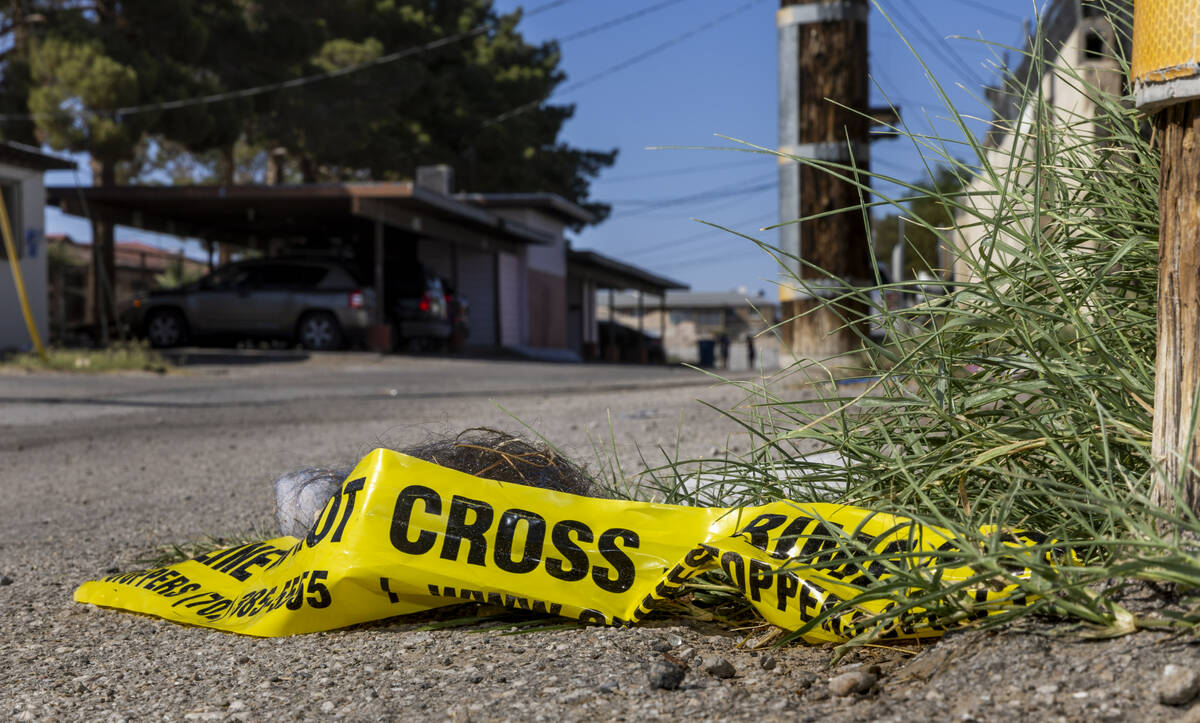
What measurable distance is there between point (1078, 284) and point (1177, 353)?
0.56 meters

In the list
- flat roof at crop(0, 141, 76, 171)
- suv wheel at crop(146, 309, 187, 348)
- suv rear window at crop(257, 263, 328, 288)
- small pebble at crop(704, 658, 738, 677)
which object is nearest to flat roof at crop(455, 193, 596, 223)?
suv rear window at crop(257, 263, 328, 288)

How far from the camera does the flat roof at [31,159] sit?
55.2 feet

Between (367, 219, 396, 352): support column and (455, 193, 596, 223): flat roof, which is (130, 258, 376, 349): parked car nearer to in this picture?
(367, 219, 396, 352): support column

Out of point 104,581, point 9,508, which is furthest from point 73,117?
point 104,581

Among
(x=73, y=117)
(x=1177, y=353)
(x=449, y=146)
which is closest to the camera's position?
(x=1177, y=353)

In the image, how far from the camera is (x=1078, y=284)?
2025mm

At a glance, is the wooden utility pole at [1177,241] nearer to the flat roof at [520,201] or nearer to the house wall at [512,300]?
the flat roof at [520,201]

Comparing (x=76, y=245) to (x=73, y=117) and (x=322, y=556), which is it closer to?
(x=73, y=117)

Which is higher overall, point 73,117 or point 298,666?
point 73,117

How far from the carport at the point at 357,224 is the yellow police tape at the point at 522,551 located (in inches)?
662

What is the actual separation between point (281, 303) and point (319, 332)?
828 millimetres

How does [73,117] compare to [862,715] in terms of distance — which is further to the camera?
[73,117]

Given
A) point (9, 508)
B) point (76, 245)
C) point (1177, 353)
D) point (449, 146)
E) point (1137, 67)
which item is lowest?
point (9, 508)

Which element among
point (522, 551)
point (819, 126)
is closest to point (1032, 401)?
point (522, 551)
